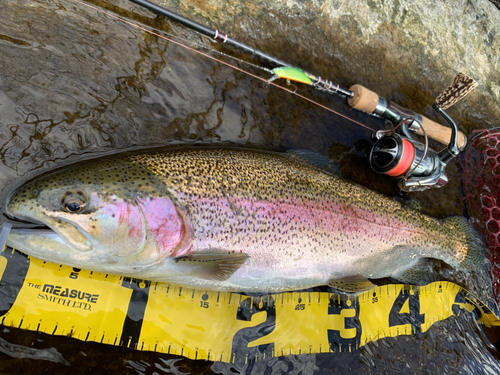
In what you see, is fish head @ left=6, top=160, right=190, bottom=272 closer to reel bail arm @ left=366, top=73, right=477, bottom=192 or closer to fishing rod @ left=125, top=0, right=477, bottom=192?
fishing rod @ left=125, top=0, right=477, bottom=192

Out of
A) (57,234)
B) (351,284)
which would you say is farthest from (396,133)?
(57,234)

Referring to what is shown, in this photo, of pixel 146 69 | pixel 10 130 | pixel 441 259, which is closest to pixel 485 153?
pixel 441 259

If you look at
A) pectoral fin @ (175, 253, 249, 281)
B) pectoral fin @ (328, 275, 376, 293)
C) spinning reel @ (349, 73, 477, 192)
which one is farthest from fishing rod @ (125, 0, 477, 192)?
pectoral fin @ (175, 253, 249, 281)

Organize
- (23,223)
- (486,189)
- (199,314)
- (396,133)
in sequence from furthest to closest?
(486,189)
(396,133)
(199,314)
(23,223)

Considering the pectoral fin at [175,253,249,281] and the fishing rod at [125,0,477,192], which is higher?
the fishing rod at [125,0,477,192]

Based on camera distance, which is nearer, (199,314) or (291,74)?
(199,314)

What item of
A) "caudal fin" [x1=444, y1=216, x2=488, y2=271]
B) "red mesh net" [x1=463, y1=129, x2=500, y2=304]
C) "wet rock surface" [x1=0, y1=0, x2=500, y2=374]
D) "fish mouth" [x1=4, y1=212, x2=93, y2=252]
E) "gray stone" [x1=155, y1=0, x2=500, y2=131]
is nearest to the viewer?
"fish mouth" [x1=4, y1=212, x2=93, y2=252]

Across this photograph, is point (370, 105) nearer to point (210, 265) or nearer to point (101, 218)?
point (210, 265)

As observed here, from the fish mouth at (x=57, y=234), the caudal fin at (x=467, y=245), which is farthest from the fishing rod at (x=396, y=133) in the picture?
the fish mouth at (x=57, y=234)
